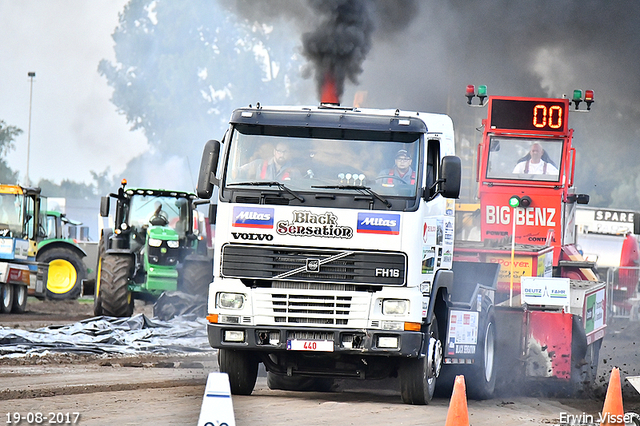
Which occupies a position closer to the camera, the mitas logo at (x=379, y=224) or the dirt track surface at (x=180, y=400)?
the dirt track surface at (x=180, y=400)

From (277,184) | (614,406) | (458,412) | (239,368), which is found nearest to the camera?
(458,412)

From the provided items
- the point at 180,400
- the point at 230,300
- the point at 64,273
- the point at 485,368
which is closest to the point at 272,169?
the point at 230,300

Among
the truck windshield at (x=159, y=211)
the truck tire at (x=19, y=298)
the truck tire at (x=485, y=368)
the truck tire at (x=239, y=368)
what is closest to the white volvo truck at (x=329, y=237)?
the truck tire at (x=239, y=368)

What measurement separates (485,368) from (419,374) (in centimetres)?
174

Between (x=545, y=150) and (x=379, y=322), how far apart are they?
27.9 ft

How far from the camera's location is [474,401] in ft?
36.0

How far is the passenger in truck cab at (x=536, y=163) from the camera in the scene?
1670 centimetres

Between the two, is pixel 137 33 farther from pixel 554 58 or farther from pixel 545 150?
pixel 545 150

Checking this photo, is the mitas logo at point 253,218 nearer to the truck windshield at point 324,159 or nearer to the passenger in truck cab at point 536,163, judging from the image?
the truck windshield at point 324,159

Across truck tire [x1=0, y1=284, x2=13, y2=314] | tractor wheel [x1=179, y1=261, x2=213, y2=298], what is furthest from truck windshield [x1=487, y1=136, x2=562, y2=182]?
truck tire [x1=0, y1=284, x2=13, y2=314]

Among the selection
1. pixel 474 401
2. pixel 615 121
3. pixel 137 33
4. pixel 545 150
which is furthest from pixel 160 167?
pixel 474 401

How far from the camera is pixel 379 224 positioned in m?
9.12

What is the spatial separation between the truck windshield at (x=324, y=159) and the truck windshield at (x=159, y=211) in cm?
1077

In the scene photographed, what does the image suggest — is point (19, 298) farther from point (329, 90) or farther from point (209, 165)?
point (209, 165)
